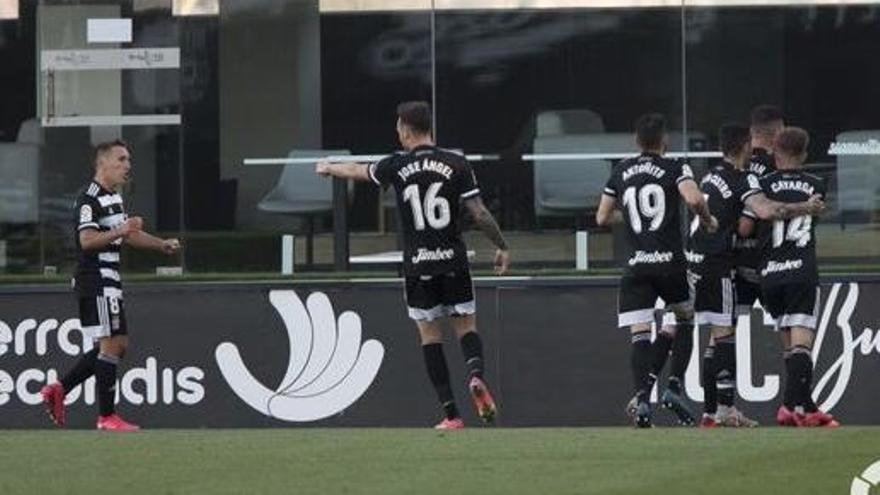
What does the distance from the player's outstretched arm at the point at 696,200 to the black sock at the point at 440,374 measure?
1.79m

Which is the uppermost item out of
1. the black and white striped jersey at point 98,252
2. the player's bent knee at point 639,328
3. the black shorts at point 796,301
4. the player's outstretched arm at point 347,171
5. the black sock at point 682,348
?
the player's outstretched arm at point 347,171

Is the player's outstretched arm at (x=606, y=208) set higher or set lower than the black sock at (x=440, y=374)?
higher

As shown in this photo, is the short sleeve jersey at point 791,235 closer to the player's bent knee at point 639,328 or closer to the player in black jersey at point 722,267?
the player in black jersey at point 722,267

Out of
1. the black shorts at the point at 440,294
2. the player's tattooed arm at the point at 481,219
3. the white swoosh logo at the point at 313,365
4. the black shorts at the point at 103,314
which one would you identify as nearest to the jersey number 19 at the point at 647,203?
the player's tattooed arm at the point at 481,219

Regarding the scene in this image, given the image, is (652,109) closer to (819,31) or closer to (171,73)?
(819,31)

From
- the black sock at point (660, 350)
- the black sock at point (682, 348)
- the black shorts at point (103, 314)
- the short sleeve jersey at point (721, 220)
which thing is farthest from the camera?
the black shorts at point (103, 314)

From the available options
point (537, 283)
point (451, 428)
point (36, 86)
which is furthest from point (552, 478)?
point (36, 86)

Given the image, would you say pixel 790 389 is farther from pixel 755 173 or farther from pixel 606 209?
pixel 606 209

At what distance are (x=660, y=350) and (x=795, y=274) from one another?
1012mm

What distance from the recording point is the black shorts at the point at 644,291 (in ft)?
50.5

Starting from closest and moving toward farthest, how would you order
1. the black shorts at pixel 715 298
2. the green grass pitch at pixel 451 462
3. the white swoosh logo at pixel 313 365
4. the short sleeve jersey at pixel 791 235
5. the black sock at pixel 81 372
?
the green grass pitch at pixel 451 462
the short sleeve jersey at pixel 791 235
the black shorts at pixel 715 298
the black sock at pixel 81 372
the white swoosh logo at pixel 313 365

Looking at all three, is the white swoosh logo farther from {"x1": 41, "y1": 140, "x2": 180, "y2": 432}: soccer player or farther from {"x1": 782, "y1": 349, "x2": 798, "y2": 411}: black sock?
{"x1": 782, "y1": 349, "x2": 798, "y2": 411}: black sock

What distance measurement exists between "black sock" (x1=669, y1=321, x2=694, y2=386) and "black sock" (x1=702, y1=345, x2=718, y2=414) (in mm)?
168

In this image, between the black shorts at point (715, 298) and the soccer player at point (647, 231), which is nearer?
the soccer player at point (647, 231)
